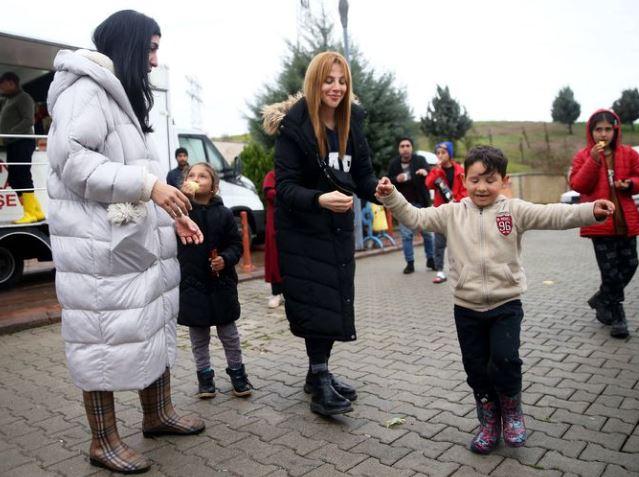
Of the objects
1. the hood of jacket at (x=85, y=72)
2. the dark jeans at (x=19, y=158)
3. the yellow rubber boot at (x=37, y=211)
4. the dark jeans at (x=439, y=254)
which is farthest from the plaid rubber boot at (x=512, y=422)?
the dark jeans at (x=19, y=158)

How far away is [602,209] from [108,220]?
2291 mm

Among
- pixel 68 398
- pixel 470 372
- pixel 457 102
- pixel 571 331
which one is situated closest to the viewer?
pixel 470 372

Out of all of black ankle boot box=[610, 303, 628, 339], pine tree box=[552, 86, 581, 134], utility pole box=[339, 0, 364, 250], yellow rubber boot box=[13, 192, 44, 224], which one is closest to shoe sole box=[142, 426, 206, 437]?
black ankle boot box=[610, 303, 628, 339]

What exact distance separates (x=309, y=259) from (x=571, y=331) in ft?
9.91

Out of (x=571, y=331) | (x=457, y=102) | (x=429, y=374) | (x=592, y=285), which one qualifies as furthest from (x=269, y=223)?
(x=457, y=102)

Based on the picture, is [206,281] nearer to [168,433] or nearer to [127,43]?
[168,433]

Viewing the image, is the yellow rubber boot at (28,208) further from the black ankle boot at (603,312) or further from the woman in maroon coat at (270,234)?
the black ankle boot at (603,312)

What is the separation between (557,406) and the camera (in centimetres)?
353

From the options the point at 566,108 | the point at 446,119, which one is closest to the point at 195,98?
the point at 446,119

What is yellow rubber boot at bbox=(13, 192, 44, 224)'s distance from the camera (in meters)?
7.95

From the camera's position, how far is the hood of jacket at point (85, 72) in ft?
Result: 8.86

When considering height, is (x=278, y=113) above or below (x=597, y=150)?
above

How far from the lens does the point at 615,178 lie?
4938 mm

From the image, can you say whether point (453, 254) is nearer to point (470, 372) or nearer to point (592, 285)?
point (470, 372)
